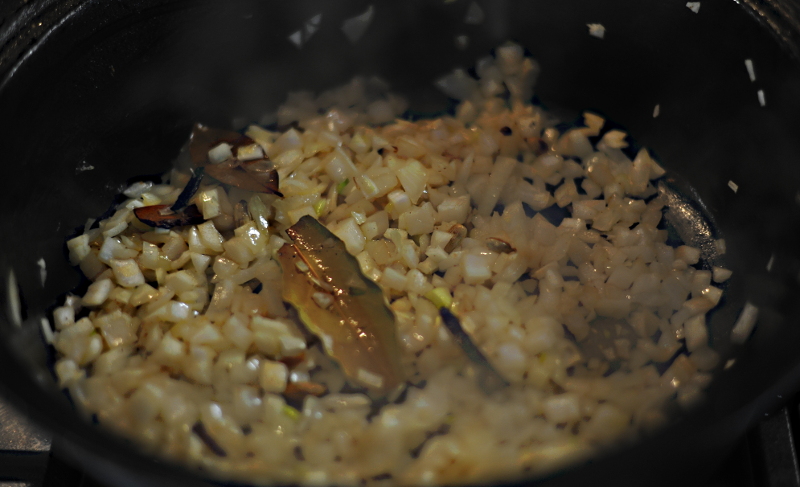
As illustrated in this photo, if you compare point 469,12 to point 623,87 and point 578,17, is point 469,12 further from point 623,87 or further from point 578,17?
point 623,87

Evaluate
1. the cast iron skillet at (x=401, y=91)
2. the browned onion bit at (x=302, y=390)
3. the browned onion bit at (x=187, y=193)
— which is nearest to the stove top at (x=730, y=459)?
the cast iron skillet at (x=401, y=91)

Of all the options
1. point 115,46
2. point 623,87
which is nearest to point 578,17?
point 623,87

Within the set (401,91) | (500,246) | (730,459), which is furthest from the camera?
(401,91)

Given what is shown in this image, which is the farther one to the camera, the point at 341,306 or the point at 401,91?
the point at 401,91

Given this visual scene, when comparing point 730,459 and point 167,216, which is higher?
point 730,459

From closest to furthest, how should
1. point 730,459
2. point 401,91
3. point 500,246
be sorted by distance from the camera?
point 730,459 → point 500,246 → point 401,91

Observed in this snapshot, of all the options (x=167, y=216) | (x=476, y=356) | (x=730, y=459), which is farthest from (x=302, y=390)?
(x=730, y=459)

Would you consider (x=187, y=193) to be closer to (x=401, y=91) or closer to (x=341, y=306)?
(x=341, y=306)
